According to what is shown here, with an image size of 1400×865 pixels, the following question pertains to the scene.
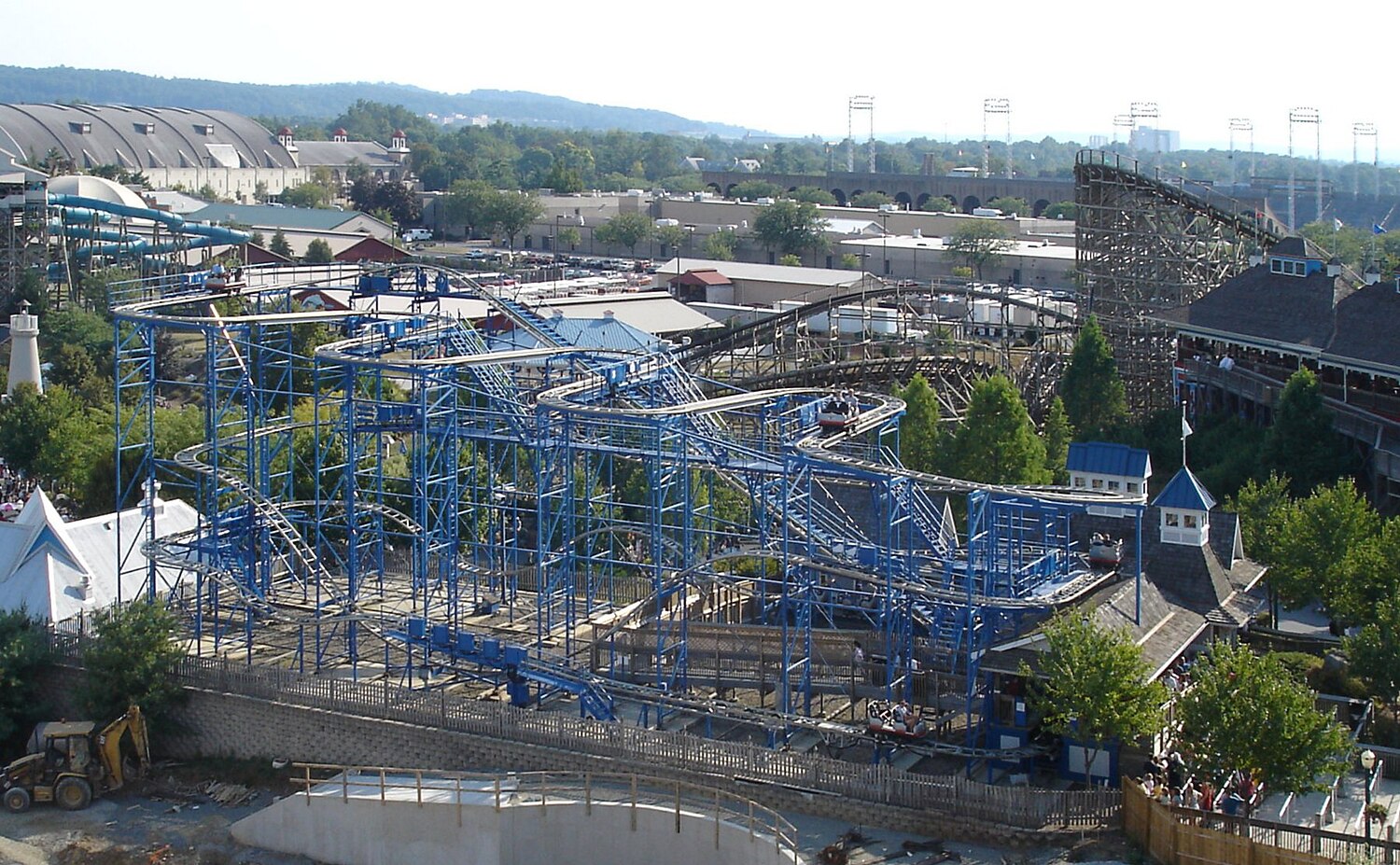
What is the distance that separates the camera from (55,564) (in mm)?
34344

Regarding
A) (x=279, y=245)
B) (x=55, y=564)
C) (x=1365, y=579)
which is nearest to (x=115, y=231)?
(x=279, y=245)

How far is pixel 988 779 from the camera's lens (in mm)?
26031

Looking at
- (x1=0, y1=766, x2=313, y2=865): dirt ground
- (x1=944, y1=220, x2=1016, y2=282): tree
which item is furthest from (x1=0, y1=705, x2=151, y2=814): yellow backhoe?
(x1=944, y1=220, x2=1016, y2=282): tree

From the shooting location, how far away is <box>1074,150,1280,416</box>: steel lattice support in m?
53.7

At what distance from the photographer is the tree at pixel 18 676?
31.1 m

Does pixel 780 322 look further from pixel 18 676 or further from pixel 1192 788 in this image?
pixel 1192 788

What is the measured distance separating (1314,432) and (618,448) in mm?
17634

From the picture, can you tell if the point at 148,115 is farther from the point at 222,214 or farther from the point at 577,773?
the point at 577,773

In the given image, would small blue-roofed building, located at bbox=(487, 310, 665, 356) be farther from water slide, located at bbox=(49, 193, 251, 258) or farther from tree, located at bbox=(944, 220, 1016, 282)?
tree, located at bbox=(944, 220, 1016, 282)

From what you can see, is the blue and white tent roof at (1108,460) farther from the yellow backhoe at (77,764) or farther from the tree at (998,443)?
the yellow backhoe at (77,764)

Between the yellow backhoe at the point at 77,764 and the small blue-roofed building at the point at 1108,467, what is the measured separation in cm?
1684

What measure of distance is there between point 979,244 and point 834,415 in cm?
6693

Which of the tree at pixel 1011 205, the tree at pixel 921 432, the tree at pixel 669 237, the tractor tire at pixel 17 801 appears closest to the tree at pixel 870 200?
the tree at pixel 1011 205

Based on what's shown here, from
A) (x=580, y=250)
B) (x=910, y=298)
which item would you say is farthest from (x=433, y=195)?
→ (x=910, y=298)
